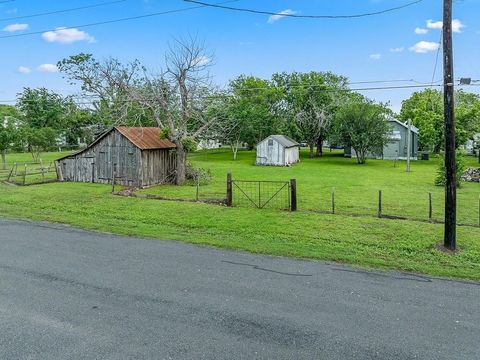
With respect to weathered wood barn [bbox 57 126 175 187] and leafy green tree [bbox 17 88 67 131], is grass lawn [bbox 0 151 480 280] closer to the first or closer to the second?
weathered wood barn [bbox 57 126 175 187]

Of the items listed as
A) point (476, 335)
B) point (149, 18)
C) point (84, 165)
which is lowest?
point (476, 335)

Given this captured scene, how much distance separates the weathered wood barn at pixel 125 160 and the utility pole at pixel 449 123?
15029mm

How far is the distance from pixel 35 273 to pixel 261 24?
51.2 ft

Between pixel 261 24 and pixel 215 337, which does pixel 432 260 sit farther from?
pixel 261 24

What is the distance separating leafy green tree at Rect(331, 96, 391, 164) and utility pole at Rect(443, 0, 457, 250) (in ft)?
90.7

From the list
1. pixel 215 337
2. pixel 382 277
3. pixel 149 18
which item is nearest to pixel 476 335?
pixel 382 277

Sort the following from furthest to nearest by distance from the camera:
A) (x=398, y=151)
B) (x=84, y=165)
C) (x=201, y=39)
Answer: (x=398, y=151) < (x=84, y=165) < (x=201, y=39)

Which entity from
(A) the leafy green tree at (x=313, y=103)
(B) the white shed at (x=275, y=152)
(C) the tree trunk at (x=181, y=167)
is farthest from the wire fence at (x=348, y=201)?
(A) the leafy green tree at (x=313, y=103)

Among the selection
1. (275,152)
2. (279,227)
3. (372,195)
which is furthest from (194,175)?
(275,152)

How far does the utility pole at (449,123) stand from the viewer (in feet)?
29.1

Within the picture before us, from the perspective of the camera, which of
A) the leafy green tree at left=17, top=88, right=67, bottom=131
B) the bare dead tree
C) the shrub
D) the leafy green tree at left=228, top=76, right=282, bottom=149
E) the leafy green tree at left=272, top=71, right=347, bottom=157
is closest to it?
the shrub

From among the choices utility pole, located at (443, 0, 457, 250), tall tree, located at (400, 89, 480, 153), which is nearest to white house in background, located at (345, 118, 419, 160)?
tall tree, located at (400, 89, 480, 153)

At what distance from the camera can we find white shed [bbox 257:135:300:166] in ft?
117

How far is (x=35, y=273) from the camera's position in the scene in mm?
7168
